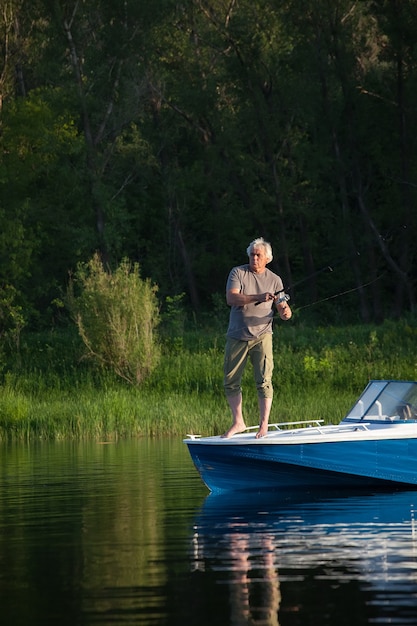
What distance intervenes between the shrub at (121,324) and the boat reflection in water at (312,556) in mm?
16139

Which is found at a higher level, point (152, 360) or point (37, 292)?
point (37, 292)

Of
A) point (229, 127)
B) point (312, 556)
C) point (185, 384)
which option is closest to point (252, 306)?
point (312, 556)

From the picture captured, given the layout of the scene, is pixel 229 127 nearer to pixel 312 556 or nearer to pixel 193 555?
pixel 193 555

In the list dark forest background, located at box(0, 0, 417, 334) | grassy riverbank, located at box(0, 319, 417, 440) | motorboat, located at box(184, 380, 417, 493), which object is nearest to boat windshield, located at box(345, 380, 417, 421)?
motorboat, located at box(184, 380, 417, 493)

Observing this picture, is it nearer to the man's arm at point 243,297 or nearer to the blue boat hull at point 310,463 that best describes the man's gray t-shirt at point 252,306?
the man's arm at point 243,297

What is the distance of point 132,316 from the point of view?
104 ft

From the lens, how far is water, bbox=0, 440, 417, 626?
8.71m

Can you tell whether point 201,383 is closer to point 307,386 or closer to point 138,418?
point 307,386

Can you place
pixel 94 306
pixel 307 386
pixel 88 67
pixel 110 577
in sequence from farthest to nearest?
pixel 88 67
pixel 94 306
pixel 307 386
pixel 110 577

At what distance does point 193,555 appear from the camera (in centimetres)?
1098

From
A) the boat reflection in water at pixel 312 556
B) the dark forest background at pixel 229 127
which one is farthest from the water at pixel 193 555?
the dark forest background at pixel 229 127

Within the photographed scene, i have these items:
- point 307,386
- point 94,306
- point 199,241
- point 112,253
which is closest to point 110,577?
point 307,386

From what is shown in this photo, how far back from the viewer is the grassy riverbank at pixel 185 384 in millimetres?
24516

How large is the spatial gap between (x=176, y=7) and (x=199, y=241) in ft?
31.1
